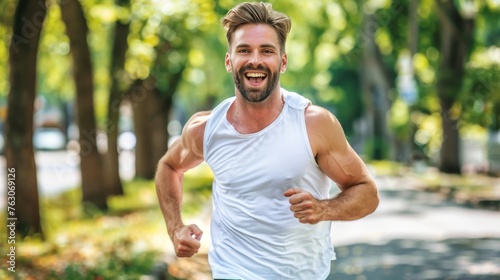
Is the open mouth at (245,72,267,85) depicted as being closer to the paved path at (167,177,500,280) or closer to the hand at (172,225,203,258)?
the hand at (172,225,203,258)

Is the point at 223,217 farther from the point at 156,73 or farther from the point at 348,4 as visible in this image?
the point at 348,4

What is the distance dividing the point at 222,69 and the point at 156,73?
14318 millimetres

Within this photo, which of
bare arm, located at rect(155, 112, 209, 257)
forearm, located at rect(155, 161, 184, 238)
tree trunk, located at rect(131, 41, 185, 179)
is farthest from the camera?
tree trunk, located at rect(131, 41, 185, 179)

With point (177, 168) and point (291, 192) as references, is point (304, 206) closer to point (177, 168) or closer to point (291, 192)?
point (291, 192)

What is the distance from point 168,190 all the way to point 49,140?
74.0 meters

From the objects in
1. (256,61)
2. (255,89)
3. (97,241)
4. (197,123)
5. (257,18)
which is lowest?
(97,241)

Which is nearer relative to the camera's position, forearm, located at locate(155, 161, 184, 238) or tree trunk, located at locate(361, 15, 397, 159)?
forearm, located at locate(155, 161, 184, 238)

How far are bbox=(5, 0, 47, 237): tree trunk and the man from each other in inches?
356

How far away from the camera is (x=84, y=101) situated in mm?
19078

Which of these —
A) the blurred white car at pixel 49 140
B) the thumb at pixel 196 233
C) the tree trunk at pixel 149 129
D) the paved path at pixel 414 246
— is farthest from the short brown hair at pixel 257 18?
the blurred white car at pixel 49 140

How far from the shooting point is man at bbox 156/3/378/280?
3.94 metres

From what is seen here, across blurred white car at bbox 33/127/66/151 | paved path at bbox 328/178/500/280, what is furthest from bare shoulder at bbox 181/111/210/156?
blurred white car at bbox 33/127/66/151

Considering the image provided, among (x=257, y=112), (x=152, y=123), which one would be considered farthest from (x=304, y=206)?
(x=152, y=123)

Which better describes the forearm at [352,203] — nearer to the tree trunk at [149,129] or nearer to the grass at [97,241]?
the grass at [97,241]
